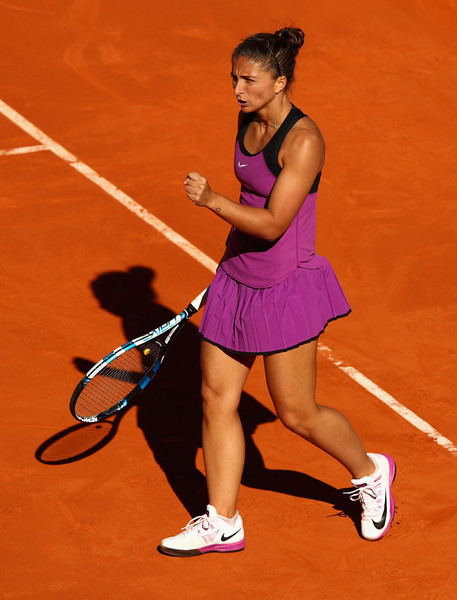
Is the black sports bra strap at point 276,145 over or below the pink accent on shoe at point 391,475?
over

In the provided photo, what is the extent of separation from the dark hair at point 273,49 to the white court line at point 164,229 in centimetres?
266

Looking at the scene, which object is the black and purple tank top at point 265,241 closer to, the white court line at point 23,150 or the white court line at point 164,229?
the white court line at point 164,229

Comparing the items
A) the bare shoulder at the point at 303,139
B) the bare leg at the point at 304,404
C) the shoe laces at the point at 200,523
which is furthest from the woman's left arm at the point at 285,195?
the shoe laces at the point at 200,523

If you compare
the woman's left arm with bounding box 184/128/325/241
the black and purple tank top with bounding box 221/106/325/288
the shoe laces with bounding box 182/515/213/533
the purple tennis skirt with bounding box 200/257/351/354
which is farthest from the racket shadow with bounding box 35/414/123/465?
the woman's left arm with bounding box 184/128/325/241

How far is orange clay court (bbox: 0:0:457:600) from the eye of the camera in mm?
5738

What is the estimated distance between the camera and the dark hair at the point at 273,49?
16.5ft

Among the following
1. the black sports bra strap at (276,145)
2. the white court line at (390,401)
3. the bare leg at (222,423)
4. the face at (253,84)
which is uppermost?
the face at (253,84)

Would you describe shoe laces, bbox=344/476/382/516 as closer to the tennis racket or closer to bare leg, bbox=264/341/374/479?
bare leg, bbox=264/341/374/479

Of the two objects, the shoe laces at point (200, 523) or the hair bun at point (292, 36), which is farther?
the shoe laces at point (200, 523)

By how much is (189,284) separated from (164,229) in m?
0.96

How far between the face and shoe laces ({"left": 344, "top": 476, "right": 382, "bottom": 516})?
2.06 metres

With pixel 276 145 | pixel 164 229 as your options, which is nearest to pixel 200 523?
pixel 276 145

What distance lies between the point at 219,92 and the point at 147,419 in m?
5.78

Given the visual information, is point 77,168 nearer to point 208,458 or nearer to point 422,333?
point 422,333
